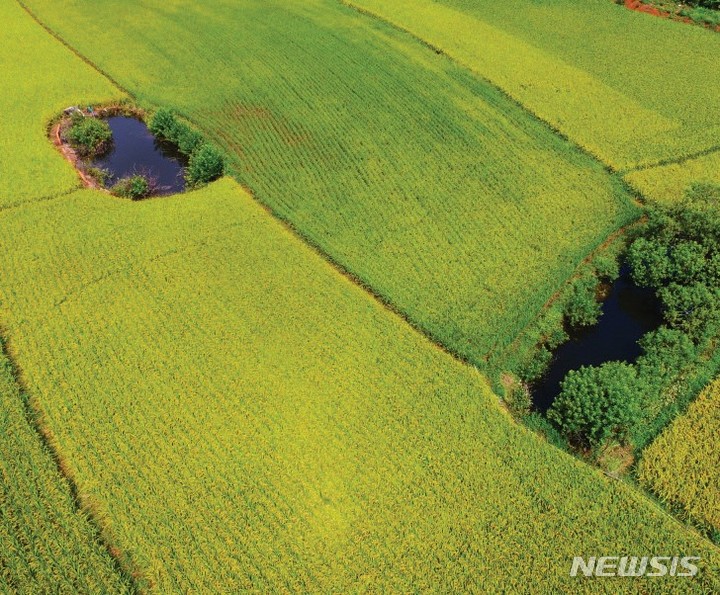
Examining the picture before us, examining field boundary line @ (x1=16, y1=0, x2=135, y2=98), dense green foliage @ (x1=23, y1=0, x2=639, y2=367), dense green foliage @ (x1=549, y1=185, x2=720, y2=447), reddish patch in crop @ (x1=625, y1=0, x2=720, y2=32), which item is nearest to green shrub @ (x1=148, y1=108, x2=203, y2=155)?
dense green foliage @ (x1=23, y1=0, x2=639, y2=367)

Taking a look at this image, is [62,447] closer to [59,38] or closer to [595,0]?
[59,38]

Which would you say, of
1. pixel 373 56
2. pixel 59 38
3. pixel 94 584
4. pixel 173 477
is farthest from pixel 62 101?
pixel 94 584

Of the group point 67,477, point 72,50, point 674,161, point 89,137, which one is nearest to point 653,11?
point 674,161

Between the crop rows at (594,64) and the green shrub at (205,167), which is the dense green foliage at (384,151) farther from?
the crop rows at (594,64)

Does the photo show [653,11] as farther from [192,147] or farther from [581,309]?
[192,147]

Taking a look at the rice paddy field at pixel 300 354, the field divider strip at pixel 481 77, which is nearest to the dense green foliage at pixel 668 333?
the rice paddy field at pixel 300 354

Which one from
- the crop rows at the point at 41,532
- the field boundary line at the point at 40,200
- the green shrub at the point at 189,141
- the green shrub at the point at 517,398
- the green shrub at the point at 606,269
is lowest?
the crop rows at the point at 41,532
